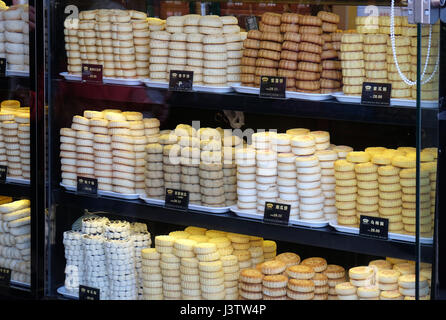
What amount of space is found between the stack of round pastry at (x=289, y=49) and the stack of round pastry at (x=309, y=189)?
0.28m

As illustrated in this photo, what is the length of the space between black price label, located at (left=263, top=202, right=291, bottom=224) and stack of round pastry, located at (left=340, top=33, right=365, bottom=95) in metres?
0.49

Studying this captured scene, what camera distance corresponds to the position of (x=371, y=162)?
2.68 meters

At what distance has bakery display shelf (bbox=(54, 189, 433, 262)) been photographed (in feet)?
8.16

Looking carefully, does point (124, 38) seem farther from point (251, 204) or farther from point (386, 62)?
point (386, 62)

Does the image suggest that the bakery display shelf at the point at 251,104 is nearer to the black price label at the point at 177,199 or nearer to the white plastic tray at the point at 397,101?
the white plastic tray at the point at 397,101

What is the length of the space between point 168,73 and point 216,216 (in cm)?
61

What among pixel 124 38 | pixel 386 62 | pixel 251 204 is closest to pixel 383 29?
pixel 386 62

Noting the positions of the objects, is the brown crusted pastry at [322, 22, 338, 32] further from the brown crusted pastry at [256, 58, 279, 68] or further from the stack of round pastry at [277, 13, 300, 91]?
the brown crusted pastry at [256, 58, 279, 68]

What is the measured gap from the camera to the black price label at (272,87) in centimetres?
271

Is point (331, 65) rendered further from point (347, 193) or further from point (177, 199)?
point (177, 199)

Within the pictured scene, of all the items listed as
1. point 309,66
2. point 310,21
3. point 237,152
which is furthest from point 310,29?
point 237,152

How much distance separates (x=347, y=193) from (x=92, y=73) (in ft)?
3.94

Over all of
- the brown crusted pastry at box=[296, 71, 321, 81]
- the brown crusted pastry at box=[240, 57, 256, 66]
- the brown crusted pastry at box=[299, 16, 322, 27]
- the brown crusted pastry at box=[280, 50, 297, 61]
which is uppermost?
the brown crusted pastry at box=[299, 16, 322, 27]

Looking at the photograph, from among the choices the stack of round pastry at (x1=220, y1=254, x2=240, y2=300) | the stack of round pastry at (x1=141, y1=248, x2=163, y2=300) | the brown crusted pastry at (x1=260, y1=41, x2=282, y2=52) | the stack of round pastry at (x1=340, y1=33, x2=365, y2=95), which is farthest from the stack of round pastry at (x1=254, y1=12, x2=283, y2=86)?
the stack of round pastry at (x1=141, y1=248, x2=163, y2=300)
